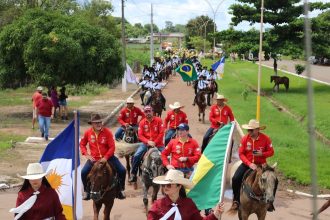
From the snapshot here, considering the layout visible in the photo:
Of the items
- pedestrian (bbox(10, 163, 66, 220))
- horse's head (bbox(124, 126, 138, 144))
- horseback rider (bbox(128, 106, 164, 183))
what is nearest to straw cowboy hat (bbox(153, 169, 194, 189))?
pedestrian (bbox(10, 163, 66, 220))

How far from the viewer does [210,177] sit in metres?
7.07

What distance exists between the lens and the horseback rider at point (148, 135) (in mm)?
11961

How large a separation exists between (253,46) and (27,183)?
3282 cm

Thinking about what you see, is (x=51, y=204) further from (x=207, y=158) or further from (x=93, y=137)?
(x=93, y=137)

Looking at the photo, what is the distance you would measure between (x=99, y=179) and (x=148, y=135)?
8.70ft

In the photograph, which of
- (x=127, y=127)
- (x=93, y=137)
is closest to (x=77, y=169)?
(x=93, y=137)

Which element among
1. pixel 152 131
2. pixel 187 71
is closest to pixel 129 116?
pixel 152 131

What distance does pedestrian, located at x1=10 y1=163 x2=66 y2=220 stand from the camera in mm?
6051

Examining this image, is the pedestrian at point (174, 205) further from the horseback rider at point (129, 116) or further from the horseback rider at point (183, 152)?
the horseback rider at point (129, 116)

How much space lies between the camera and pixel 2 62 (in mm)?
25938

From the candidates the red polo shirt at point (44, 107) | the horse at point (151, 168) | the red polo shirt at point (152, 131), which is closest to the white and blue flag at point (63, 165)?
the horse at point (151, 168)

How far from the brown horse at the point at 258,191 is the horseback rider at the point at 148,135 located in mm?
3035

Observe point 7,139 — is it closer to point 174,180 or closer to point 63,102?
point 63,102

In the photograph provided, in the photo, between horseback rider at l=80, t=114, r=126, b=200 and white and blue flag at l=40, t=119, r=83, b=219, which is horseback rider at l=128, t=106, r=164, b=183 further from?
white and blue flag at l=40, t=119, r=83, b=219
